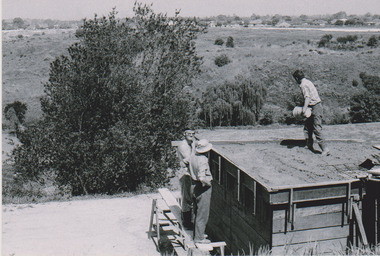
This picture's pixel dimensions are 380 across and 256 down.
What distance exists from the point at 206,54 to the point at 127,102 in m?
44.9

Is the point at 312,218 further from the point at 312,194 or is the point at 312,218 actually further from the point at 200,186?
the point at 200,186

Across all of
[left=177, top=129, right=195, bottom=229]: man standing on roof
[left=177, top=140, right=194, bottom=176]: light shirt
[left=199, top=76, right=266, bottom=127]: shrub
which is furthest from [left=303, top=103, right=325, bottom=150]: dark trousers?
[left=199, top=76, right=266, bottom=127]: shrub

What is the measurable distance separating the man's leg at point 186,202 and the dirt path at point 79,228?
85.9 inches

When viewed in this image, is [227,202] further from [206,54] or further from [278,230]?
[206,54]

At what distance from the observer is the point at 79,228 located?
453 inches

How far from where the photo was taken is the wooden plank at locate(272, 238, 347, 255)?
681 centimetres

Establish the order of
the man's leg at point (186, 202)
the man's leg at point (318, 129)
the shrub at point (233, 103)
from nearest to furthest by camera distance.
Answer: the man's leg at point (186, 202), the man's leg at point (318, 129), the shrub at point (233, 103)

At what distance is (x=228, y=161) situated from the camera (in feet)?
27.7

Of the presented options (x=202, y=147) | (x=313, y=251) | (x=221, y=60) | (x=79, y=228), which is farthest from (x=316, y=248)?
(x=221, y=60)

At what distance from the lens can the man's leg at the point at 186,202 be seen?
26.1 ft

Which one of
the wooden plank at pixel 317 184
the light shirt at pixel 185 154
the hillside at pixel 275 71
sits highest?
the light shirt at pixel 185 154

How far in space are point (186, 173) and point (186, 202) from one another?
546 millimetres

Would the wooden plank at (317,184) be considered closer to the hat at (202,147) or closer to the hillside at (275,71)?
the hat at (202,147)

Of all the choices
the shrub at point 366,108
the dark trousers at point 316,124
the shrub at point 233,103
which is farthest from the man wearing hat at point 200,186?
the shrub at point 366,108
